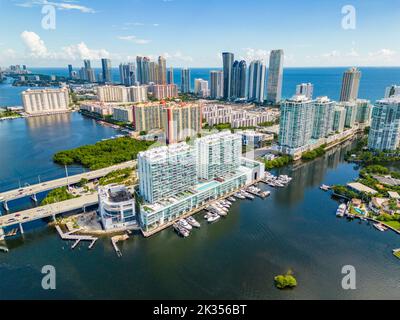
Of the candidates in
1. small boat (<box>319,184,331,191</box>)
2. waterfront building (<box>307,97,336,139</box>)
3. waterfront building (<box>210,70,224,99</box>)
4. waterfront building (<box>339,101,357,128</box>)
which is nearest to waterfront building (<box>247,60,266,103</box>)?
waterfront building (<box>210,70,224,99</box>)

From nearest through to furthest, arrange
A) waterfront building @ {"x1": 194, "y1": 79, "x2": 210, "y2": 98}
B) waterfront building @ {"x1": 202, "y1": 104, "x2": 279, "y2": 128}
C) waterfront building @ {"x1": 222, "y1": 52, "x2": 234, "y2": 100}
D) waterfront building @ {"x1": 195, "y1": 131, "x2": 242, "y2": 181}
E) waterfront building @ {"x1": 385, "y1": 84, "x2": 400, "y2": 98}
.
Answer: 1. waterfront building @ {"x1": 195, "y1": 131, "x2": 242, "y2": 181}
2. waterfront building @ {"x1": 385, "y1": 84, "x2": 400, "y2": 98}
3. waterfront building @ {"x1": 202, "y1": 104, "x2": 279, "y2": 128}
4. waterfront building @ {"x1": 222, "y1": 52, "x2": 234, "y2": 100}
5. waterfront building @ {"x1": 194, "y1": 79, "x2": 210, "y2": 98}

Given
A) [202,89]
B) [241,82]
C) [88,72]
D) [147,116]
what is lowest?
[147,116]

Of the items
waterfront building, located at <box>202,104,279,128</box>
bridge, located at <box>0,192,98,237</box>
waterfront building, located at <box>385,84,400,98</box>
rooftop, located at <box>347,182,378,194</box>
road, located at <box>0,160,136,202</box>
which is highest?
waterfront building, located at <box>385,84,400,98</box>

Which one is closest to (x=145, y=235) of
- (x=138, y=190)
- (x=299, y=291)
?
(x=138, y=190)

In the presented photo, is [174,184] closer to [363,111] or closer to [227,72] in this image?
[363,111]

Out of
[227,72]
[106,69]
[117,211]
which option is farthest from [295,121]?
[106,69]

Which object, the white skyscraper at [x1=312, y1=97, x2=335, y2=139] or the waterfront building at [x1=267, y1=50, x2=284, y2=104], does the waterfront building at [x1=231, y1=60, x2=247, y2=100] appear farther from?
the white skyscraper at [x1=312, y1=97, x2=335, y2=139]
